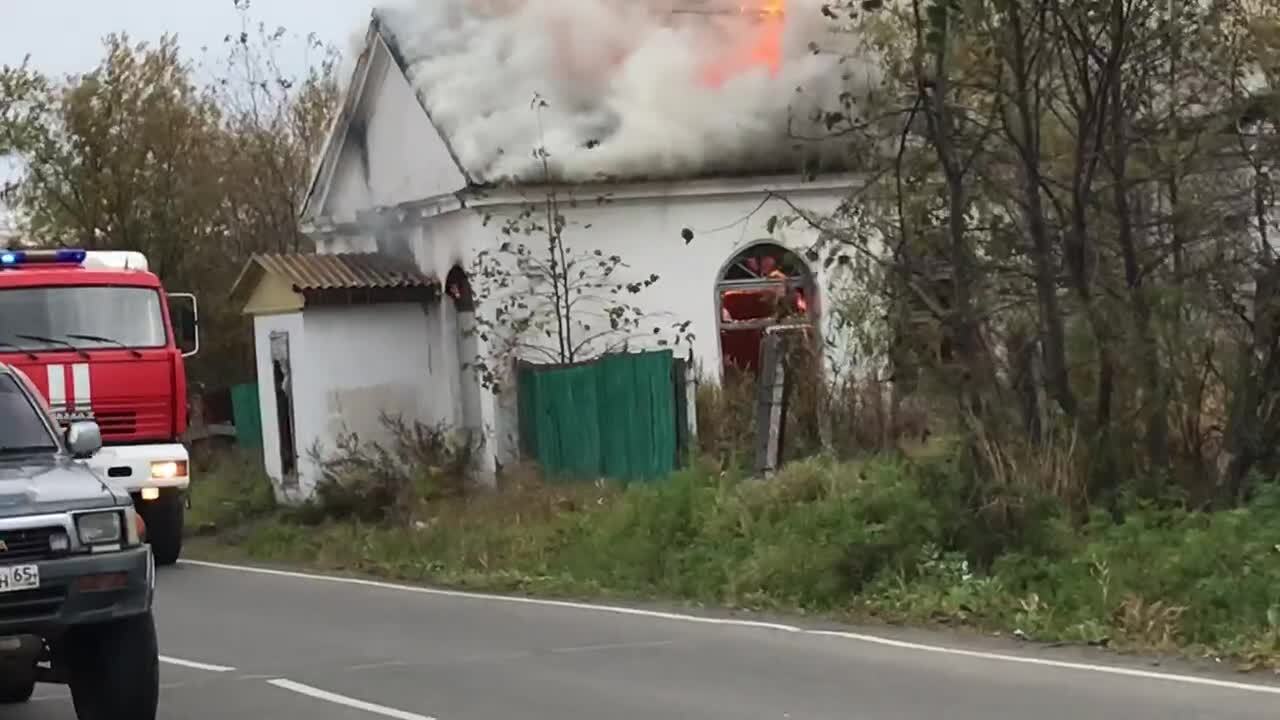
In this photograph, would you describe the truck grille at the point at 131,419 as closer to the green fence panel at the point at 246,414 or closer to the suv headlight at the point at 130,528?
the suv headlight at the point at 130,528

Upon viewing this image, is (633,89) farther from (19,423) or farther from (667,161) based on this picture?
(19,423)

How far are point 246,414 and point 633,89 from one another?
12482mm

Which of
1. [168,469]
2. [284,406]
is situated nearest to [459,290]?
[284,406]

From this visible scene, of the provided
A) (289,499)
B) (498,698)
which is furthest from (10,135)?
(498,698)

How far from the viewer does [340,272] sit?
2452 cm

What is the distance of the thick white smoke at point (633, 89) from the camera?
2353 cm

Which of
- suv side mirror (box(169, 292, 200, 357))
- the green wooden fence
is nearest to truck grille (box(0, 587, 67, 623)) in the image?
suv side mirror (box(169, 292, 200, 357))

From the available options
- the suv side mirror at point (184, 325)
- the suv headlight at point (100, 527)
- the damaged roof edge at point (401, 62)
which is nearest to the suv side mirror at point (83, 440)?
the suv headlight at point (100, 527)

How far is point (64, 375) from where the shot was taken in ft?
58.2

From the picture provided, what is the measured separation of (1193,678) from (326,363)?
1598 centimetres

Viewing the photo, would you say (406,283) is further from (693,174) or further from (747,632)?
(747,632)

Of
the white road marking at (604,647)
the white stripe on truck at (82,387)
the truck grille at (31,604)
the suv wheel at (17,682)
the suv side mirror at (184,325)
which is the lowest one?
the white road marking at (604,647)

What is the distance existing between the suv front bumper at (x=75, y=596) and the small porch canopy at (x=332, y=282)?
606 inches

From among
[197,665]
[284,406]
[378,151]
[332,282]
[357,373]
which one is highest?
[378,151]
